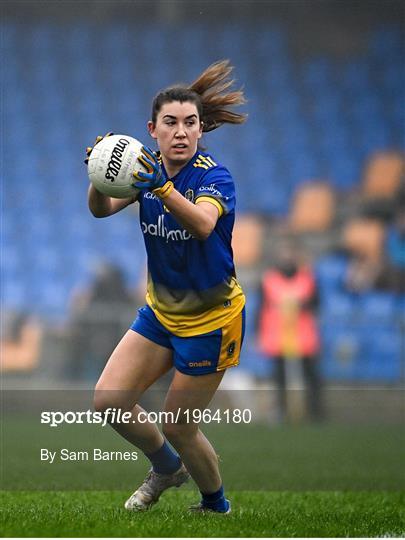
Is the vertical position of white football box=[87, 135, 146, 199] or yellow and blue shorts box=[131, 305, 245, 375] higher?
white football box=[87, 135, 146, 199]

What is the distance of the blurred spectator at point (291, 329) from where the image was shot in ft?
38.5

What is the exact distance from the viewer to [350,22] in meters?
19.7

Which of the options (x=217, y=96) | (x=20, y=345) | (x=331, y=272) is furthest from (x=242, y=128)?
(x=217, y=96)

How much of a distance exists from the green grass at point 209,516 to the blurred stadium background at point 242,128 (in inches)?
292

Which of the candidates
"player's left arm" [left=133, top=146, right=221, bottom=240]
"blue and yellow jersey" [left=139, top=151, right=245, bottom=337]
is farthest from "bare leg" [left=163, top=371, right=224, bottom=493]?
"player's left arm" [left=133, top=146, right=221, bottom=240]

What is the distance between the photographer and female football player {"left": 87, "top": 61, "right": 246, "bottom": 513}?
4.79m

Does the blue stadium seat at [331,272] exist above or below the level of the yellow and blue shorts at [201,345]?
below

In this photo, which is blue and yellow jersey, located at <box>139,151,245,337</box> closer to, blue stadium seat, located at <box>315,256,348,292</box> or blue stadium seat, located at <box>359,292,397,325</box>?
blue stadium seat, located at <box>359,292,397,325</box>

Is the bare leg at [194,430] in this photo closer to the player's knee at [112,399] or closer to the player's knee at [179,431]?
the player's knee at [179,431]

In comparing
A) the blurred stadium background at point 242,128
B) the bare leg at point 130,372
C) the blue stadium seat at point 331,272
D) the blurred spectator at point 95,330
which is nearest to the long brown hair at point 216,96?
the bare leg at point 130,372

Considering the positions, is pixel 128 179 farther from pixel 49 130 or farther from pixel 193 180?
pixel 49 130

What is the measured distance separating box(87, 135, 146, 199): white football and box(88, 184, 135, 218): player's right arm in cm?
34

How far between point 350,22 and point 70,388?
1056 centimetres

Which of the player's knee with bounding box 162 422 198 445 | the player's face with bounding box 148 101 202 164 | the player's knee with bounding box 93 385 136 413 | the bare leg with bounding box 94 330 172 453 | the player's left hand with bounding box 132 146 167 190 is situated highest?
the player's face with bounding box 148 101 202 164
